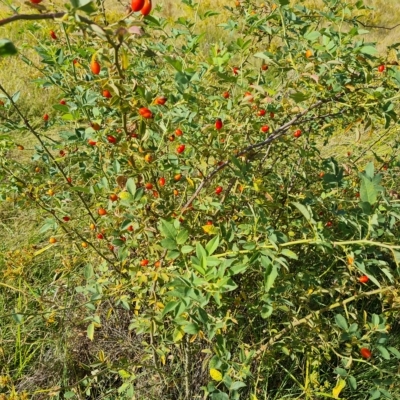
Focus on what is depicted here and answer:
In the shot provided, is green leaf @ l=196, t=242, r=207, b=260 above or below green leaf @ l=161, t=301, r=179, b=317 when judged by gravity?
above

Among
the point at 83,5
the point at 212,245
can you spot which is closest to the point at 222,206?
the point at 212,245

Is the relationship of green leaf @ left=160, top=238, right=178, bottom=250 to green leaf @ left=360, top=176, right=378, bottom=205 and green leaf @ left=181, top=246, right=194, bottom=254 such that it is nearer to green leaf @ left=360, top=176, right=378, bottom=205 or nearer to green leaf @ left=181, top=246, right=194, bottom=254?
green leaf @ left=181, top=246, right=194, bottom=254

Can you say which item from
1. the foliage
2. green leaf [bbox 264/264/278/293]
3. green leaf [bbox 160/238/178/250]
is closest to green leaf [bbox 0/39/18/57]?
the foliage

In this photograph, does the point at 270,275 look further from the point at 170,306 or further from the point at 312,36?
the point at 312,36

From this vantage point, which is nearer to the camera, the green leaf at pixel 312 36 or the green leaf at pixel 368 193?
the green leaf at pixel 368 193

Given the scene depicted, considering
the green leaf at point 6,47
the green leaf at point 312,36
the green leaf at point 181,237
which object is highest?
the green leaf at point 6,47

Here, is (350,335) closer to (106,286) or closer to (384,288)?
(384,288)

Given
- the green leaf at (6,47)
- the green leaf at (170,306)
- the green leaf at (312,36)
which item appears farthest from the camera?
the green leaf at (312,36)

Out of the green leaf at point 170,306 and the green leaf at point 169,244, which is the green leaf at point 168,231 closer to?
the green leaf at point 169,244

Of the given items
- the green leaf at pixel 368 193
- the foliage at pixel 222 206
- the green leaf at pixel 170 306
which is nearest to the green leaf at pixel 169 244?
the foliage at pixel 222 206

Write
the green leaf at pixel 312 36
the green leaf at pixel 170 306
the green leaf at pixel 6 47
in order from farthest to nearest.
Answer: the green leaf at pixel 312 36
the green leaf at pixel 170 306
the green leaf at pixel 6 47

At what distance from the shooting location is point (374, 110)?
123cm

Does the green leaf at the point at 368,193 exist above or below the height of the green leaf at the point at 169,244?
above

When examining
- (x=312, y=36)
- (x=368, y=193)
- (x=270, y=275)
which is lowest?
(x=270, y=275)
